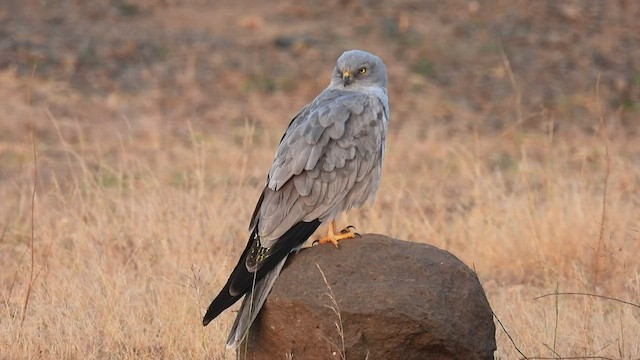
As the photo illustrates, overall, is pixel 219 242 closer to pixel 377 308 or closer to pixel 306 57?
pixel 377 308

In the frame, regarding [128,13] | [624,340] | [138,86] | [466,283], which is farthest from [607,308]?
[128,13]

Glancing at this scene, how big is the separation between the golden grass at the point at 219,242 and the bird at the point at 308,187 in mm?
685

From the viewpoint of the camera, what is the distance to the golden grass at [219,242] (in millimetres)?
5965

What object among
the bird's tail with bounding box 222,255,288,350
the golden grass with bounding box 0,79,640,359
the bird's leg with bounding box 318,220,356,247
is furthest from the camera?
the golden grass with bounding box 0,79,640,359

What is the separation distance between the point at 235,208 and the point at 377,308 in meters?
3.97

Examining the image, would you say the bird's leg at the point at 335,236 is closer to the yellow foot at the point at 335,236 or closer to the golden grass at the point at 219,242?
the yellow foot at the point at 335,236

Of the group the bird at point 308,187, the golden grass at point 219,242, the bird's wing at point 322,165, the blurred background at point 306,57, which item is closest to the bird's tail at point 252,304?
the bird at point 308,187

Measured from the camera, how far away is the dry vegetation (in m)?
6.08

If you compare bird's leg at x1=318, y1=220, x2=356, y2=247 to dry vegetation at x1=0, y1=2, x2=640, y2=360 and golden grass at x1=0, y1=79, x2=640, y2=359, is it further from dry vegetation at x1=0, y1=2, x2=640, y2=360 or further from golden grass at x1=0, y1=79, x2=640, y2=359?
dry vegetation at x1=0, y1=2, x2=640, y2=360

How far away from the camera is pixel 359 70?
5.71 m

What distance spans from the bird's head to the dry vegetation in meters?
1.51

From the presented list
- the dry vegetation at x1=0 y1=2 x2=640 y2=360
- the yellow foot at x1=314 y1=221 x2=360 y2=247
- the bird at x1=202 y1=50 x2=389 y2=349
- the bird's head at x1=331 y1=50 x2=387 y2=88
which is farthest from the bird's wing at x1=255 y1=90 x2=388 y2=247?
the dry vegetation at x1=0 y1=2 x2=640 y2=360

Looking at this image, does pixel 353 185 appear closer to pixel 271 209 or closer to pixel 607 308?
pixel 271 209

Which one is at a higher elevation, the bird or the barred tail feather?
the bird
